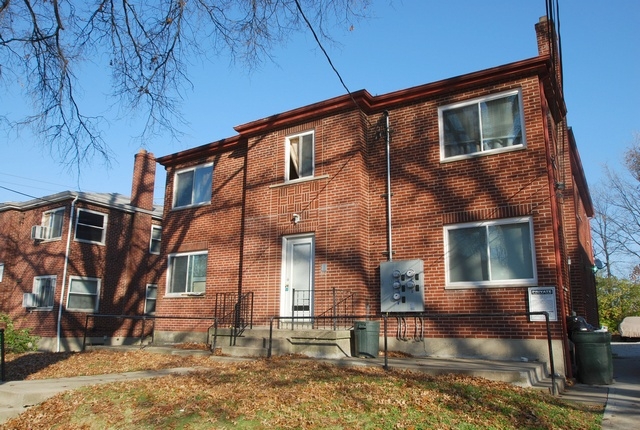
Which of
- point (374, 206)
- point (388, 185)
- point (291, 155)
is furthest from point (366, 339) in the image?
point (291, 155)

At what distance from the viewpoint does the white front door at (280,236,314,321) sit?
12719 millimetres

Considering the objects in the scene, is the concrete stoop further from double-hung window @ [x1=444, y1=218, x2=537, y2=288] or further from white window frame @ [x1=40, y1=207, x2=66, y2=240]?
white window frame @ [x1=40, y1=207, x2=66, y2=240]

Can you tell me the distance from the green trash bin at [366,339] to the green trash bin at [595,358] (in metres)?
3.86

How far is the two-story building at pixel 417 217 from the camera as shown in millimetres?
10406

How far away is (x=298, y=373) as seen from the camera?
8.15 m

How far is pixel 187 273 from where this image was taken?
15648mm

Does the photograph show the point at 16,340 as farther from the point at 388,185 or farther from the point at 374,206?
the point at 388,185

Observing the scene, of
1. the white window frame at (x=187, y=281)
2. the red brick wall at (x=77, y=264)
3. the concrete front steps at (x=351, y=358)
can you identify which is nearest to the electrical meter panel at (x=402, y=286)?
the concrete front steps at (x=351, y=358)

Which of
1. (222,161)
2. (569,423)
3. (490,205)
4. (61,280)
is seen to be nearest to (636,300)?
(490,205)

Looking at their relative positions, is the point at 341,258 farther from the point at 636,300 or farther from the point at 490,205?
the point at 636,300

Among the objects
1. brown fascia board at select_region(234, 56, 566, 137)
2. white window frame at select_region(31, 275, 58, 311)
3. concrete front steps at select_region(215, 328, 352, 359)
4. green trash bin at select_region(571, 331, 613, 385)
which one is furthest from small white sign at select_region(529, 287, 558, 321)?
white window frame at select_region(31, 275, 58, 311)

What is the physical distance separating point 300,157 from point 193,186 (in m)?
4.51

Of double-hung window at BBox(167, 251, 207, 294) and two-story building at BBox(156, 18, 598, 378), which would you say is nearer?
two-story building at BBox(156, 18, 598, 378)

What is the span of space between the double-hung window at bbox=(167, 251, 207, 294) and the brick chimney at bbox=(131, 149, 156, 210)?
29.1ft
